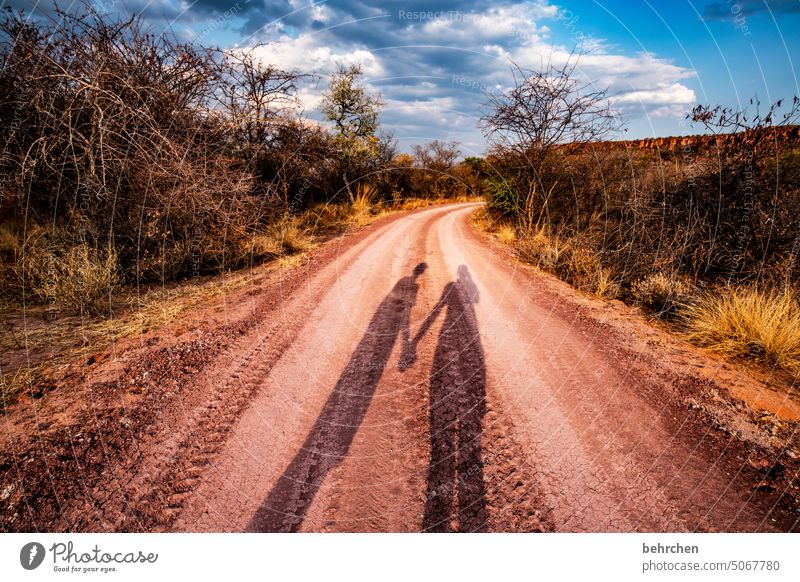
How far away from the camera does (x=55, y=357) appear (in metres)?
3.88

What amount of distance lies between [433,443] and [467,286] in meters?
4.59

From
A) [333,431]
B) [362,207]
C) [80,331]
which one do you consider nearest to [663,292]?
[333,431]

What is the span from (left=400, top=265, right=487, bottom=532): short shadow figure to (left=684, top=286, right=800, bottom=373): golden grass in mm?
3281

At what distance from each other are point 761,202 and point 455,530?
27.8ft

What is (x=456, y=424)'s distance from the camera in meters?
3.12

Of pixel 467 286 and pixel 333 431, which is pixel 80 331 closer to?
pixel 333 431

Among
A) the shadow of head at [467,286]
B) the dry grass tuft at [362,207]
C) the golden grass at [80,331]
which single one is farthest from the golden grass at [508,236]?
the golden grass at [80,331]

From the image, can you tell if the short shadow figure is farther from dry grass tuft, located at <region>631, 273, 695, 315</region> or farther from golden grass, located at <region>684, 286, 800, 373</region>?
dry grass tuft, located at <region>631, 273, 695, 315</region>

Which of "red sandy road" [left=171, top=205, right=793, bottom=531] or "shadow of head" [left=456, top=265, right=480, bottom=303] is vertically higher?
"shadow of head" [left=456, top=265, right=480, bottom=303]

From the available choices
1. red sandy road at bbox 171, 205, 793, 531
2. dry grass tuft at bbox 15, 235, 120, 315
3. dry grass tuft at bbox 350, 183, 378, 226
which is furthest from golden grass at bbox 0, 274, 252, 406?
dry grass tuft at bbox 350, 183, 378, 226

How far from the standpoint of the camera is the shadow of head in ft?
21.3

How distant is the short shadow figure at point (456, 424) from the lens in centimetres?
228

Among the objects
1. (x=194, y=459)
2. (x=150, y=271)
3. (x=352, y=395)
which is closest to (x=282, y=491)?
(x=194, y=459)

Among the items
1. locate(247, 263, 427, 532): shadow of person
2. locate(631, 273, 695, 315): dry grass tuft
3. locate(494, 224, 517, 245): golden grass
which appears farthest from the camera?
locate(494, 224, 517, 245): golden grass
